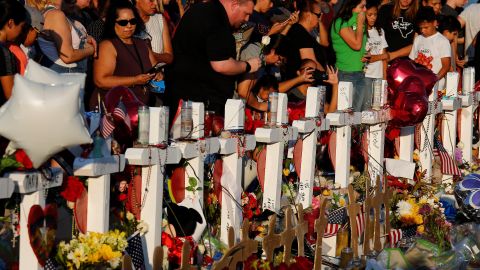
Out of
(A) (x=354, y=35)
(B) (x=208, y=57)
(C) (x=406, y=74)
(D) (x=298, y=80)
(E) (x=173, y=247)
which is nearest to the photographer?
(E) (x=173, y=247)

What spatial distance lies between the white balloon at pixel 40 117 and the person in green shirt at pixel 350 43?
6.04m

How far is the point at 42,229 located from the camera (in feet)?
16.5

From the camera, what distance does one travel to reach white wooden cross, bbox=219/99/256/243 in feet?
22.3

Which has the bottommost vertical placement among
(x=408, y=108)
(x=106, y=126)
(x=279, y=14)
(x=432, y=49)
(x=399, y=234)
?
(x=399, y=234)

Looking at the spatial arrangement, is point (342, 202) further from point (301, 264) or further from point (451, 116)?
point (451, 116)

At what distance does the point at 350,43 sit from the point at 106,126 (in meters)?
5.35

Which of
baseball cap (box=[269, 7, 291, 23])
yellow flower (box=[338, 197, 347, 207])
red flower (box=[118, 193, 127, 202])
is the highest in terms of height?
baseball cap (box=[269, 7, 291, 23])

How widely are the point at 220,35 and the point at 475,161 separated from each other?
5.47m

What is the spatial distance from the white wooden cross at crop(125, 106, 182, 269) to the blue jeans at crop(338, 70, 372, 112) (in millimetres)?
4505

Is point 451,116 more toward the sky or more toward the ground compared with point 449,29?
more toward the ground

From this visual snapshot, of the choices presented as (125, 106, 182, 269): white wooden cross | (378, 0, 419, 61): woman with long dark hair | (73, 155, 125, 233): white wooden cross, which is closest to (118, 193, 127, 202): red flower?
(125, 106, 182, 269): white wooden cross

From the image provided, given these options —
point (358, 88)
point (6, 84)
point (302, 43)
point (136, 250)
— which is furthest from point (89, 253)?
point (358, 88)

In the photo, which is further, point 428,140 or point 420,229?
point 428,140

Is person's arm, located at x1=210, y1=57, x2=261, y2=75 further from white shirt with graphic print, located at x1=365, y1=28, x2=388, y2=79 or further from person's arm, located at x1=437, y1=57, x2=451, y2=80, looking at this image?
person's arm, located at x1=437, y1=57, x2=451, y2=80
